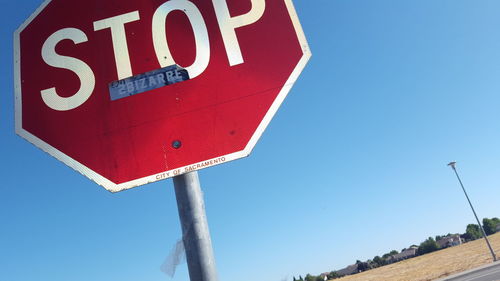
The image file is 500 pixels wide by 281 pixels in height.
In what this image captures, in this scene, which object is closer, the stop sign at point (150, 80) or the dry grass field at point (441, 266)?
the stop sign at point (150, 80)

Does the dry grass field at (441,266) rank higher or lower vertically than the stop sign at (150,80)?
lower

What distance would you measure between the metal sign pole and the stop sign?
68 millimetres

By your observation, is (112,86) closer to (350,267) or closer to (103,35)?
(103,35)

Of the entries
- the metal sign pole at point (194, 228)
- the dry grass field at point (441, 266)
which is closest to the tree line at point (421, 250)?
the dry grass field at point (441, 266)

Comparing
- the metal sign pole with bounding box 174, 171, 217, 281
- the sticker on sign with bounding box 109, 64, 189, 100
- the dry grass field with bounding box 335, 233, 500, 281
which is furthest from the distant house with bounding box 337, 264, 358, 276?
the sticker on sign with bounding box 109, 64, 189, 100

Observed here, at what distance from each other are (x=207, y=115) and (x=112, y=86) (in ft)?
1.50

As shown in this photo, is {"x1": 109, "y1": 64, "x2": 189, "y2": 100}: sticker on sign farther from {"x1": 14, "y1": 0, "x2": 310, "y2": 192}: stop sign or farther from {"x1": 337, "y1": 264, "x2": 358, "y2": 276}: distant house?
{"x1": 337, "y1": 264, "x2": 358, "y2": 276}: distant house

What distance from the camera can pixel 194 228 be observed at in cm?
129

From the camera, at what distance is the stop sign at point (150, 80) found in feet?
4.58

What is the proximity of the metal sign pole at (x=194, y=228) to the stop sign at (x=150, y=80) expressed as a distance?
0.22 ft

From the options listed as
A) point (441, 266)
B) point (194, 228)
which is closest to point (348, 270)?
point (441, 266)

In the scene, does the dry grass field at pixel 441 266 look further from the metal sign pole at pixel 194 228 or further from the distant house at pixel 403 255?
the distant house at pixel 403 255

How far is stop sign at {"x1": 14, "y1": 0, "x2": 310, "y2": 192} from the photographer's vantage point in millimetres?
1397

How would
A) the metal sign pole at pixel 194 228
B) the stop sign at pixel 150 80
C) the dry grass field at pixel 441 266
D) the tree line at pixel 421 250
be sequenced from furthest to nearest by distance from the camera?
the tree line at pixel 421 250, the dry grass field at pixel 441 266, the stop sign at pixel 150 80, the metal sign pole at pixel 194 228
